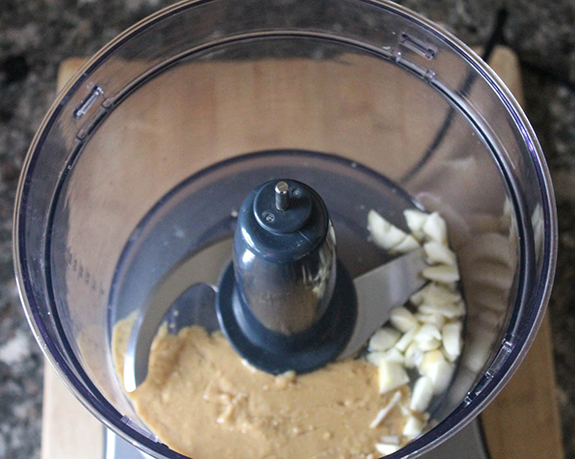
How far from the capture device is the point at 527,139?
1.70 feet

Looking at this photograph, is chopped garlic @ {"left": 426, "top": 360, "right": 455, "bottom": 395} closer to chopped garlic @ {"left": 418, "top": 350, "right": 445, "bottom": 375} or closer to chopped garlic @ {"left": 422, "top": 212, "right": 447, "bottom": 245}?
chopped garlic @ {"left": 418, "top": 350, "right": 445, "bottom": 375}

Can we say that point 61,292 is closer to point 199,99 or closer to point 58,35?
point 199,99

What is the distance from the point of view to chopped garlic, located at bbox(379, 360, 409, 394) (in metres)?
0.62

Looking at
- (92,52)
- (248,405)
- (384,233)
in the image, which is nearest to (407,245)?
(384,233)

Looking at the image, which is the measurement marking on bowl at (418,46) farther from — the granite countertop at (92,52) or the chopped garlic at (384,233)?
the granite countertop at (92,52)

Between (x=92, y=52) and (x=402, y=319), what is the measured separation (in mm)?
638

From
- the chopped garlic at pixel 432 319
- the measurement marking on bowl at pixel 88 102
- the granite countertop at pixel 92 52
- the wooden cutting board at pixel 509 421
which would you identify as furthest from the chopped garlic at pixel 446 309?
the measurement marking on bowl at pixel 88 102

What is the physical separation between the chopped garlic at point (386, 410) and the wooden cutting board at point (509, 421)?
0.12 m

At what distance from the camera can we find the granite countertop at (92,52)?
0.84m

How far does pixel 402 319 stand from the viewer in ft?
2.14

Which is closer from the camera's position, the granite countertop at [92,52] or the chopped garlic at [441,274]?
the chopped garlic at [441,274]

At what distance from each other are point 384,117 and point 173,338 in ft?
1.21

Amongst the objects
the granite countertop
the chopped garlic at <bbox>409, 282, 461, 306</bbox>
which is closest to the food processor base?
the chopped garlic at <bbox>409, 282, 461, 306</bbox>

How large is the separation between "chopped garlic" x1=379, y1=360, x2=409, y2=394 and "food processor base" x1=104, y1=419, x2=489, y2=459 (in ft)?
0.24
